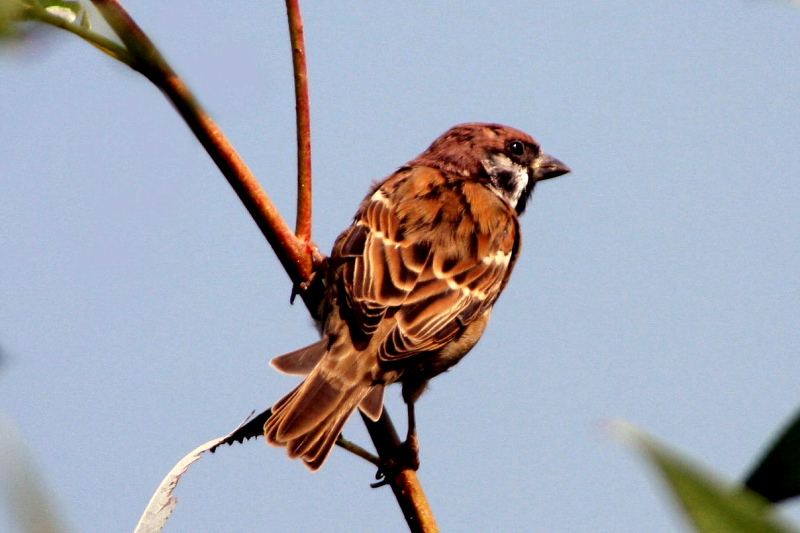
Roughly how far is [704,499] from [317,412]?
11.7ft

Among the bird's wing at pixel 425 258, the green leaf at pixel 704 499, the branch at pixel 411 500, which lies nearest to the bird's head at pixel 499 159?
A: the bird's wing at pixel 425 258

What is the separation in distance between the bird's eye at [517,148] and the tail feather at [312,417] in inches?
110

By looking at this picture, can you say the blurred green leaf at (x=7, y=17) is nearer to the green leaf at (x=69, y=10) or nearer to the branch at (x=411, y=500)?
the green leaf at (x=69, y=10)

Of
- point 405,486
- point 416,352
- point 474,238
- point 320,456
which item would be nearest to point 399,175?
point 474,238

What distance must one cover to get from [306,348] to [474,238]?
134 cm

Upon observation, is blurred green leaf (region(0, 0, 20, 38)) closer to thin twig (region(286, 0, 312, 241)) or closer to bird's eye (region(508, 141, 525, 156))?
thin twig (region(286, 0, 312, 241))

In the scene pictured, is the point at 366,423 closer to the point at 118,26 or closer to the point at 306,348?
the point at 306,348

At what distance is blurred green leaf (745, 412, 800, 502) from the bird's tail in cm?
261

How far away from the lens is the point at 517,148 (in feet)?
21.9

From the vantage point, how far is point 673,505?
24.7 inches

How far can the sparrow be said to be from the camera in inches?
165

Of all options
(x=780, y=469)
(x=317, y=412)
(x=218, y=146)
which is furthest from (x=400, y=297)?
(x=780, y=469)

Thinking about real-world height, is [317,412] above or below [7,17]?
below

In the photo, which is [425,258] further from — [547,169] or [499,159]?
[547,169]
